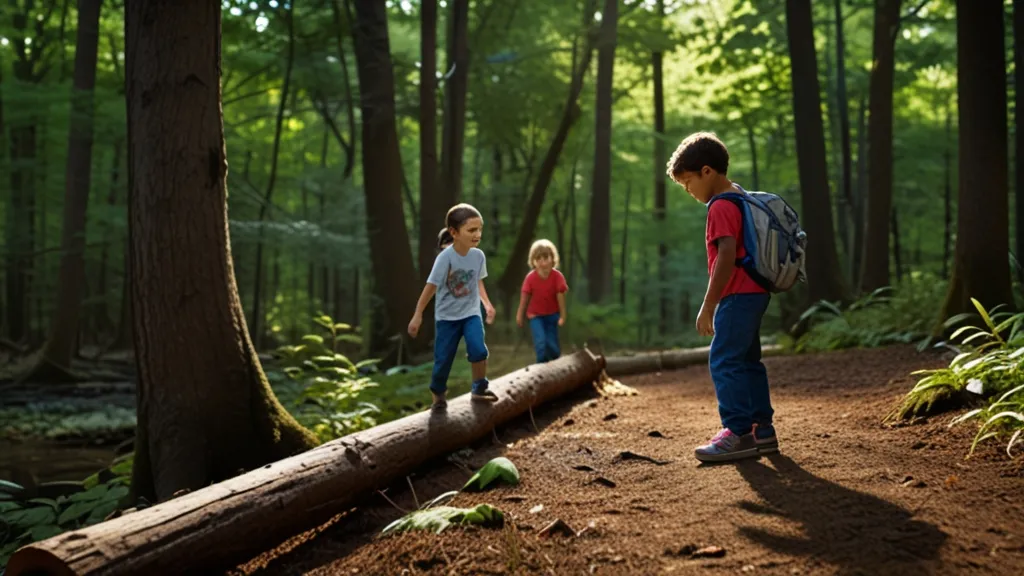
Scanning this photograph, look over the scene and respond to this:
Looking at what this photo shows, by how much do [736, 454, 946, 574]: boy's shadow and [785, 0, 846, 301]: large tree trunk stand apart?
36.4ft

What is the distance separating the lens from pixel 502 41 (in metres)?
23.4

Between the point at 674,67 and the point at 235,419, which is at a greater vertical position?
the point at 674,67

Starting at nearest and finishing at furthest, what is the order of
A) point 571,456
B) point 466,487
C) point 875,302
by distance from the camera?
point 466,487 < point 571,456 < point 875,302

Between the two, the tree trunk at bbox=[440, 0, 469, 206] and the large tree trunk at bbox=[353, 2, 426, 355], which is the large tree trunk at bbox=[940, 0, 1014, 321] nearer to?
the large tree trunk at bbox=[353, 2, 426, 355]

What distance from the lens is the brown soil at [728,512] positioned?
3.46 m

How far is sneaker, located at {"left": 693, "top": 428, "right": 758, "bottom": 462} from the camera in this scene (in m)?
5.16

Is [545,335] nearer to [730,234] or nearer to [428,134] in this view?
[730,234]

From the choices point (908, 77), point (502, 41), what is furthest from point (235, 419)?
point (908, 77)

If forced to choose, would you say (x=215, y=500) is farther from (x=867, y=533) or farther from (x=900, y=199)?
(x=900, y=199)

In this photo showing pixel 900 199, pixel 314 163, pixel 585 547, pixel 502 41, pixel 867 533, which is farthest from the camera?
pixel 314 163

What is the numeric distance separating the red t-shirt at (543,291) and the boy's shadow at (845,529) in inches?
215

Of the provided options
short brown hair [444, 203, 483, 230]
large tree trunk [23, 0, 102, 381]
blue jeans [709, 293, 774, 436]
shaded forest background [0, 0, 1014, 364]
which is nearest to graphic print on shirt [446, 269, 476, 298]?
short brown hair [444, 203, 483, 230]

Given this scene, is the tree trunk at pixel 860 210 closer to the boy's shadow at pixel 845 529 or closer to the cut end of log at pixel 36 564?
the boy's shadow at pixel 845 529

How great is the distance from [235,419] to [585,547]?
3250 millimetres
